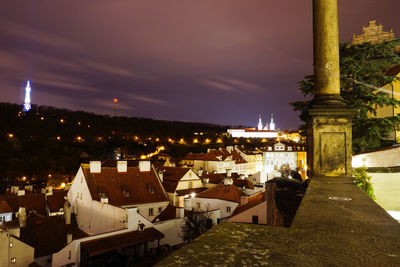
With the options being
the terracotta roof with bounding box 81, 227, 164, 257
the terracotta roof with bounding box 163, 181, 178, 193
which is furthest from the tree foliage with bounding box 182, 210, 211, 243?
the terracotta roof with bounding box 163, 181, 178, 193

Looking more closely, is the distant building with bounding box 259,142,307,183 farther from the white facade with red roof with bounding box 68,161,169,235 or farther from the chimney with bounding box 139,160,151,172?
the white facade with red roof with bounding box 68,161,169,235

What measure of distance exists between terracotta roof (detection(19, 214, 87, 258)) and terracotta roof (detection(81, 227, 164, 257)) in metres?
5.15

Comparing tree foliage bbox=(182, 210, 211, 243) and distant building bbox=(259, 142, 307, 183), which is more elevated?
distant building bbox=(259, 142, 307, 183)

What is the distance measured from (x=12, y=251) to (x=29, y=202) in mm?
11944

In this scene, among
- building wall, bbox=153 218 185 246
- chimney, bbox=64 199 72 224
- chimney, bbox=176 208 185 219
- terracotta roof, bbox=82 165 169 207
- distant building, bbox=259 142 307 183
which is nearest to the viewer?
building wall, bbox=153 218 185 246

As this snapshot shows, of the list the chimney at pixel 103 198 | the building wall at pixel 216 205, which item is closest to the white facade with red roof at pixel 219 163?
the building wall at pixel 216 205

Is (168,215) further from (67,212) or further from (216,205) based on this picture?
(67,212)

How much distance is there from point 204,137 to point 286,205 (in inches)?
4252

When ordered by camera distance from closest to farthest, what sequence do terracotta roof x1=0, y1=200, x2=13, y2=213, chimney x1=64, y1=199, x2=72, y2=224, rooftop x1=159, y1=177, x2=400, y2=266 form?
rooftop x1=159, y1=177, x2=400, y2=266
chimney x1=64, y1=199, x2=72, y2=224
terracotta roof x1=0, y1=200, x2=13, y2=213

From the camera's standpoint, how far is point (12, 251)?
1548cm

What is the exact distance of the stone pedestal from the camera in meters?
5.96

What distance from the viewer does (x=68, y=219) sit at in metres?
20.6

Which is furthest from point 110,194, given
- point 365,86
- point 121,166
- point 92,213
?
point 365,86

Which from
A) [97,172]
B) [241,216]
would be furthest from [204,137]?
[241,216]
